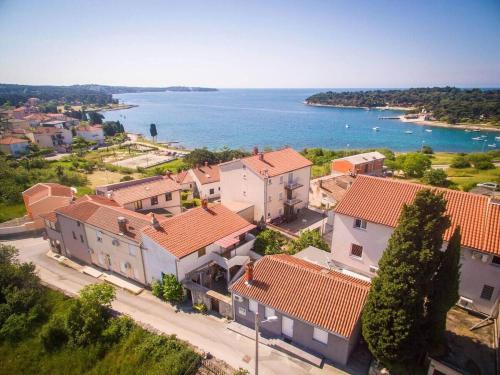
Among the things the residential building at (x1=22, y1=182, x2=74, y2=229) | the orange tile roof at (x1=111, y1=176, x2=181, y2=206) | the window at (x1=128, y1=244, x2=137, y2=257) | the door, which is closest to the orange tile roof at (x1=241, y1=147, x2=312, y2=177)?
the orange tile roof at (x1=111, y1=176, x2=181, y2=206)

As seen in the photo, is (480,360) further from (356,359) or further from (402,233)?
(402,233)

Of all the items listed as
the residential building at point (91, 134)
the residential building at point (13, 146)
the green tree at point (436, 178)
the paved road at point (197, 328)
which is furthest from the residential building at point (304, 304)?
the residential building at point (91, 134)

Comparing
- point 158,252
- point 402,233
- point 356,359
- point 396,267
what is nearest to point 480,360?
point 356,359

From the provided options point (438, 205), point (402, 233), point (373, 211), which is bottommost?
point (373, 211)

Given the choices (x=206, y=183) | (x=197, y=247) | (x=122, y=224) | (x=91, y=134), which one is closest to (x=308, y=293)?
(x=197, y=247)

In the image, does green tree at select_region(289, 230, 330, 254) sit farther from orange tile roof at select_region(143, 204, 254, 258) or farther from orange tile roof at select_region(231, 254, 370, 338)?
orange tile roof at select_region(231, 254, 370, 338)

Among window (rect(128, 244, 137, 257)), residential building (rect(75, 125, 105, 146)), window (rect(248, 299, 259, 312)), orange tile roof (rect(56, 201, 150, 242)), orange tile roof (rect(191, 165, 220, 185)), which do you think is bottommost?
residential building (rect(75, 125, 105, 146))
